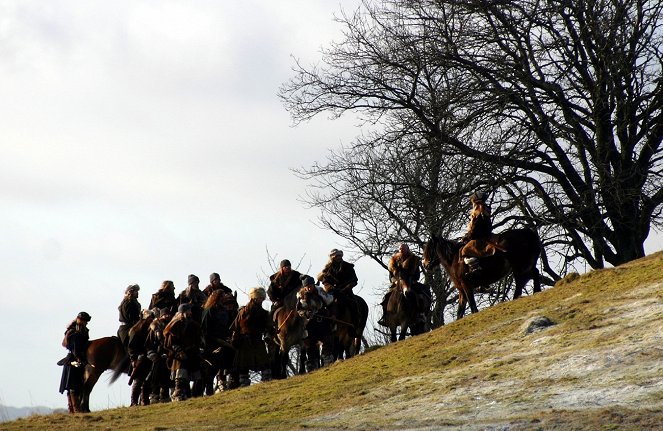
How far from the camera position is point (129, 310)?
24219 mm

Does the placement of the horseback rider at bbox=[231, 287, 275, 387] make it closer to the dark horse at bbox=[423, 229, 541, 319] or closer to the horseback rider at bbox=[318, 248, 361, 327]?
the horseback rider at bbox=[318, 248, 361, 327]

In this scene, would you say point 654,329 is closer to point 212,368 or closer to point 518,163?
point 212,368

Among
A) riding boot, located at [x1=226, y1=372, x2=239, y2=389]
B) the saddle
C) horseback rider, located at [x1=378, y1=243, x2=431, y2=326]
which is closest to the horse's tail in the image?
riding boot, located at [x1=226, y1=372, x2=239, y2=389]

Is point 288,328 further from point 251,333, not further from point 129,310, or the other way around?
point 129,310

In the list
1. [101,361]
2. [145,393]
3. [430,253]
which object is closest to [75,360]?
[101,361]

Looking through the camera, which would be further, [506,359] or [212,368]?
[212,368]

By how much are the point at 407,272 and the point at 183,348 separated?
4.51m

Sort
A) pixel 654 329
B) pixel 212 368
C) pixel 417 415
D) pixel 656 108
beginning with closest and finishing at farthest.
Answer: pixel 417 415, pixel 654 329, pixel 212 368, pixel 656 108

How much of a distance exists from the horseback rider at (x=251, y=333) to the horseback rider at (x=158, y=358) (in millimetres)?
1391

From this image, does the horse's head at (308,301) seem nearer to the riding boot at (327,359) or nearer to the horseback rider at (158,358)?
the riding boot at (327,359)

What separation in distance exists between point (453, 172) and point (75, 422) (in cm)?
1218

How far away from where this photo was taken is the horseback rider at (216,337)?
74.0 feet

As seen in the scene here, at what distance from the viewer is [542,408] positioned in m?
13.4

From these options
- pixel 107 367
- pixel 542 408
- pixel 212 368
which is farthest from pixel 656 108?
pixel 542 408
